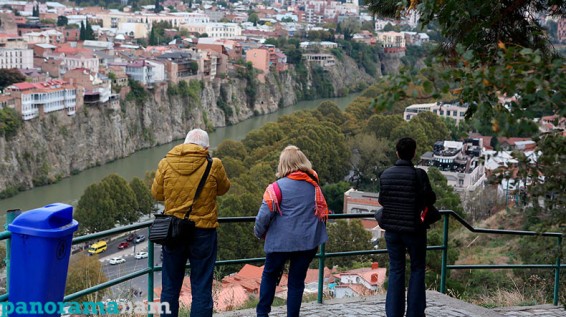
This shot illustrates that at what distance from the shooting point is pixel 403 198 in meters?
2.99

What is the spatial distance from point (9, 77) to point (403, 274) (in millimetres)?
31435

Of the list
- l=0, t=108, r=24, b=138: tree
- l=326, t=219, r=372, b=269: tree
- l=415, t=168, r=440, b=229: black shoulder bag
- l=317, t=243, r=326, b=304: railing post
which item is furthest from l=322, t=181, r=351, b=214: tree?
l=415, t=168, r=440, b=229: black shoulder bag

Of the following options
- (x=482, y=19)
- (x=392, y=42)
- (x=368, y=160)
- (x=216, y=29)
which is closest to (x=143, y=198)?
(x=368, y=160)

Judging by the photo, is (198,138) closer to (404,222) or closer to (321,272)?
(404,222)

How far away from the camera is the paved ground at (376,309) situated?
3.37m

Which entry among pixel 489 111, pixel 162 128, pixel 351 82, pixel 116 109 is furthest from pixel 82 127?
pixel 489 111

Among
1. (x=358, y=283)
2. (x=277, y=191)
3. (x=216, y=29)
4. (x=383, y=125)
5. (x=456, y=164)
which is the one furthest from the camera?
(x=216, y=29)

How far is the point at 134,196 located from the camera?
69.9ft

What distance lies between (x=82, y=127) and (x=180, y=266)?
29131 mm

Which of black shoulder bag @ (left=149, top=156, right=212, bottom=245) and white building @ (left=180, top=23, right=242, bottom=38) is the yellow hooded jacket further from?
white building @ (left=180, top=23, right=242, bottom=38)

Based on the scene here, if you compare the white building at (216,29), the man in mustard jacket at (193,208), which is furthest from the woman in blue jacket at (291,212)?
the white building at (216,29)

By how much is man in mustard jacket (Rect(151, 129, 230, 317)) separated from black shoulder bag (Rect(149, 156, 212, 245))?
0.5 inches

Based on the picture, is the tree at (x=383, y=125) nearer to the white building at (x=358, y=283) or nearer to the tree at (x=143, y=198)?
the tree at (x=143, y=198)

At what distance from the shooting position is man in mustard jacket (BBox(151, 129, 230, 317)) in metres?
2.81
